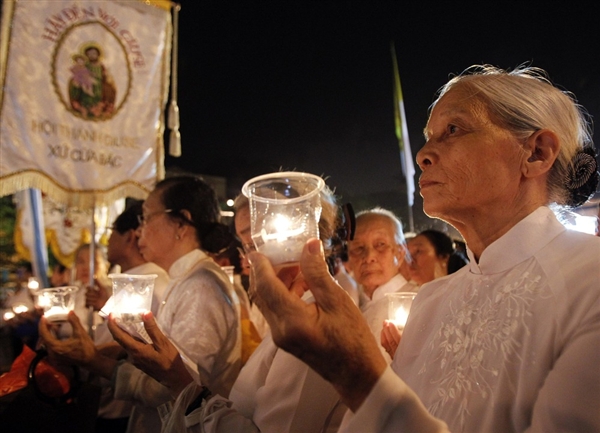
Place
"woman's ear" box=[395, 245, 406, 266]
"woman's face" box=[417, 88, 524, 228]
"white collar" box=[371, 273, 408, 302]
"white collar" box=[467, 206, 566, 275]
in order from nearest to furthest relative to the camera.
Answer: "white collar" box=[467, 206, 566, 275]
"woman's face" box=[417, 88, 524, 228]
"white collar" box=[371, 273, 408, 302]
"woman's ear" box=[395, 245, 406, 266]

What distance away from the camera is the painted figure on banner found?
531 cm

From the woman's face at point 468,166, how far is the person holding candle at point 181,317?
1.63 metres

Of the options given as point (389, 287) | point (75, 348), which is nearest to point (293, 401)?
point (75, 348)

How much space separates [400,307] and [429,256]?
9.76 feet


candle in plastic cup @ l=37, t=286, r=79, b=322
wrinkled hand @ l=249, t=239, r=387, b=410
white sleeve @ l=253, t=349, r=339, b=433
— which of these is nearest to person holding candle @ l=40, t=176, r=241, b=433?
candle in plastic cup @ l=37, t=286, r=79, b=322

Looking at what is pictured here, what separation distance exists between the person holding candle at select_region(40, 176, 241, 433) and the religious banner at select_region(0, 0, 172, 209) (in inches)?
81.2

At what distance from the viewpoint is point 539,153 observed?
5.67ft

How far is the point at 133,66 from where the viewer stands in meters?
5.76

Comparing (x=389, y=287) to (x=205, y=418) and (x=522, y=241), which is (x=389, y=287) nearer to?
(x=205, y=418)

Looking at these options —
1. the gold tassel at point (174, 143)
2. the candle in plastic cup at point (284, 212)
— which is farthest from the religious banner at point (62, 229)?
the candle in plastic cup at point (284, 212)

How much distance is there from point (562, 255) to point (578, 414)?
1.67 ft

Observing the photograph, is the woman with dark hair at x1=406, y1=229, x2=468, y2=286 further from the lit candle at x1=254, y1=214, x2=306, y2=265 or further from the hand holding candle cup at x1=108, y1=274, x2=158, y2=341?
the lit candle at x1=254, y1=214, x2=306, y2=265

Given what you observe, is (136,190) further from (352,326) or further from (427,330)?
(352,326)

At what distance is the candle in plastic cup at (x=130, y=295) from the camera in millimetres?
2691
